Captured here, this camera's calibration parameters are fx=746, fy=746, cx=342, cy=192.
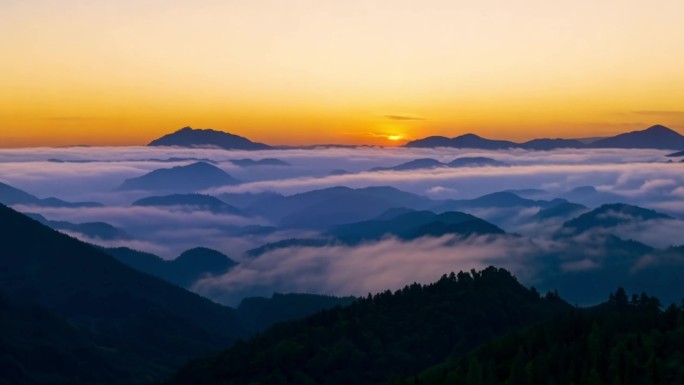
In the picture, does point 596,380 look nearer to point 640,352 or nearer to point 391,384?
point 640,352

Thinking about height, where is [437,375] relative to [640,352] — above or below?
below

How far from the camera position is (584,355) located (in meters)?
145

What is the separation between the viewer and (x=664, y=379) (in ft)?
408

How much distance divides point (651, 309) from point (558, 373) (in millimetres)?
54902

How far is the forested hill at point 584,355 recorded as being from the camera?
130m

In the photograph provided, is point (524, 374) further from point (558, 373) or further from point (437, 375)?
point (437, 375)

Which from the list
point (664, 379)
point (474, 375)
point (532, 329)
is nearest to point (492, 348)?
point (532, 329)

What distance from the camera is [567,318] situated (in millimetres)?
175125

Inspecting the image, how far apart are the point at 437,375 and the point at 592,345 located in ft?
120

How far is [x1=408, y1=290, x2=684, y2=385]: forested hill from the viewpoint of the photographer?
130375 mm

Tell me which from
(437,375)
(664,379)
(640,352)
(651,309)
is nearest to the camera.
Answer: (664,379)

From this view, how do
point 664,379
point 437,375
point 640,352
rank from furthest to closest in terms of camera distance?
point 437,375 → point 640,352 → point 664,379

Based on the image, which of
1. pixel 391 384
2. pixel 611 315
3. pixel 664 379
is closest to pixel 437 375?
pixel 391 384

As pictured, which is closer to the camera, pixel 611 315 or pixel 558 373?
pixel 558 373
